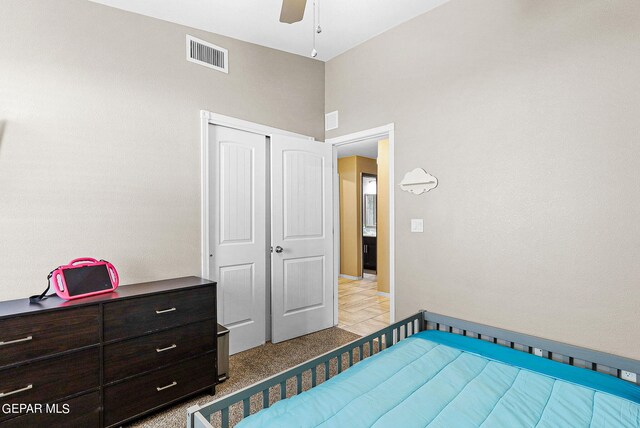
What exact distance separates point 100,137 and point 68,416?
5.66 ft

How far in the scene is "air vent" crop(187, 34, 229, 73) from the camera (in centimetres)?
264

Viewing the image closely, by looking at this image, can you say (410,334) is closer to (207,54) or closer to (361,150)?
(207,54)

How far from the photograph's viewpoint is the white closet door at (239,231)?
277 cm

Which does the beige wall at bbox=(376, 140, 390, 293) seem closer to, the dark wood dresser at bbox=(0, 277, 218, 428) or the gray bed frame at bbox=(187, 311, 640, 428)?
the gray bed frame at bbox=(187, 311, 640, 428)

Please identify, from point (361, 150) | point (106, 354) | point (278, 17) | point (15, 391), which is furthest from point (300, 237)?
point (361, 150)

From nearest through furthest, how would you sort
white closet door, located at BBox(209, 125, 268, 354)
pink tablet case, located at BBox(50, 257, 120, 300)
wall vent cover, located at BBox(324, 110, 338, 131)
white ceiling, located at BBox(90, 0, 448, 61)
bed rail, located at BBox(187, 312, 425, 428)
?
bed rail, located at BBox(187, 312, 425, 428) → pink tablet case, located at BBox(50, 257, 120, 300) → white ceiling, located at BBox(90, 0, 448, 61) → white closet door, located at BBox(209, 125, 268, 354) → wall vent cover, located at BBox(324, 110, 338, 131)

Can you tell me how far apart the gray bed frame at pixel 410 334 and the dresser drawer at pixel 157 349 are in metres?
0.45

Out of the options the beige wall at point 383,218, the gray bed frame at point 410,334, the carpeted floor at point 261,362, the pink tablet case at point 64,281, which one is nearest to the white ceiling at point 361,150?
Answer: the beige wall at point 383,218

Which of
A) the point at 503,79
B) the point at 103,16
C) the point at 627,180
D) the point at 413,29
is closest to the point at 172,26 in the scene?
the point at 103,16

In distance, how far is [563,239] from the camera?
6.43ft

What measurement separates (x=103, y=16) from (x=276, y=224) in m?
2.06

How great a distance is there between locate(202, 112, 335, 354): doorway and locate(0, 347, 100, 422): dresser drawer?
1045 millimetres

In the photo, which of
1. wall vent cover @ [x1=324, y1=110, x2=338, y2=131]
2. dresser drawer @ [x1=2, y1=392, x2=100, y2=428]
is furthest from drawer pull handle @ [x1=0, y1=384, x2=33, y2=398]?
wall vent cover @ [x1=324, y1=110, x2=338, y2=131]

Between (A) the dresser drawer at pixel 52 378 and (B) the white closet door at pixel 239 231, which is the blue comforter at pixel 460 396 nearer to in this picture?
(A) the dresser drawer at pixel 52 378
